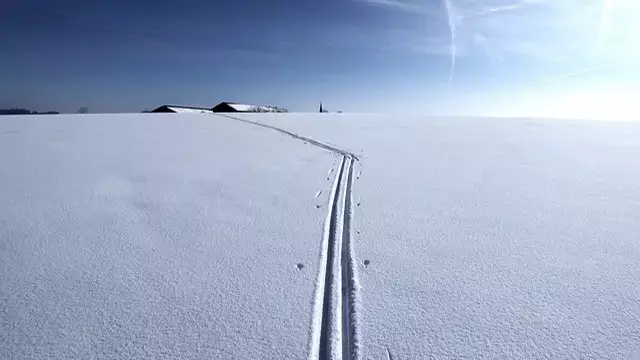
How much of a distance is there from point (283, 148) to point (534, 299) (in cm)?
625

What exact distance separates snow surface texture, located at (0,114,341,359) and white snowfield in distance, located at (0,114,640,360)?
0.01 meters

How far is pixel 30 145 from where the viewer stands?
7.05 metres

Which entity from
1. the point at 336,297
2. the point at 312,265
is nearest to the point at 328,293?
the point at 336,297

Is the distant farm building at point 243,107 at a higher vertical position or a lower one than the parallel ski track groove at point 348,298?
higher

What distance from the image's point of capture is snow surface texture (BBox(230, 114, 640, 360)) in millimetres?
1623

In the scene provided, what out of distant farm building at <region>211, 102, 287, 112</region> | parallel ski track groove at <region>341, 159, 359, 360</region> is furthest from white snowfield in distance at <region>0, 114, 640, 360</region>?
distant farm building at <region>211, 102, 287, 112</region>

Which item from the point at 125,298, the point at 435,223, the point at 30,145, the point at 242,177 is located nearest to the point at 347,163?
the point at 242,177

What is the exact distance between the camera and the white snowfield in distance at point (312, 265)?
1607 mm

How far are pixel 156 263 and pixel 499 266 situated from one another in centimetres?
216

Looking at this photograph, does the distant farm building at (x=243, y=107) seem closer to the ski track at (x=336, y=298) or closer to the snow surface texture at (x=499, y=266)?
the snow surface texture at (x=499, y=266)

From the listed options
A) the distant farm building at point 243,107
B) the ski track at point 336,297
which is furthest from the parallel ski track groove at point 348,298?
the distant farm building at point 243,107

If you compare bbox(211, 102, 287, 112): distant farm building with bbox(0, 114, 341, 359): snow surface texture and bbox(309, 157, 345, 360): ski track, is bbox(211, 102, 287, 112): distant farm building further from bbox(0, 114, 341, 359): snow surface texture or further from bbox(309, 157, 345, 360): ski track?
bbox(309, 157, 345, 360): ski track

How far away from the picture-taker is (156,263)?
230 cm

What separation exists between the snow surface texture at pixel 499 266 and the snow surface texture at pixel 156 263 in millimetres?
456
